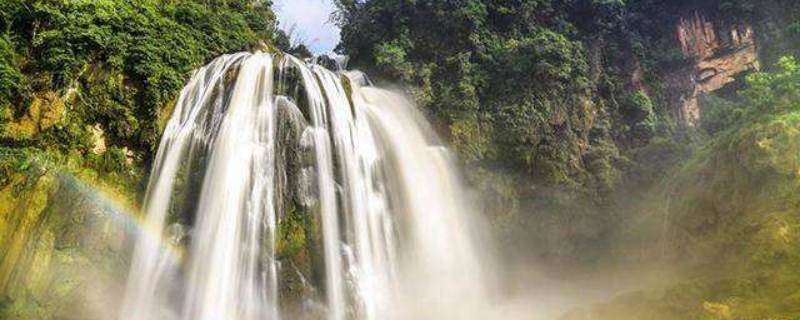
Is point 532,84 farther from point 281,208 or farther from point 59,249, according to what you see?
point 59,249

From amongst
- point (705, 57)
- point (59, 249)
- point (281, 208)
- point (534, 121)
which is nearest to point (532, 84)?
point (534, 121)

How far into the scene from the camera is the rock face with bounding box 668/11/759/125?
766 inches

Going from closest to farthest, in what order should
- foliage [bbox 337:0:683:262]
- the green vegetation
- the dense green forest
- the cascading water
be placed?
the green vegetation → the dense green forest → the cascading water → foliage [bbox 337:0:683:262]

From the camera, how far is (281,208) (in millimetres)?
10703

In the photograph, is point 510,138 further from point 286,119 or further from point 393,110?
point 286,119

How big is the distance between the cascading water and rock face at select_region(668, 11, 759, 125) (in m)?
11.8

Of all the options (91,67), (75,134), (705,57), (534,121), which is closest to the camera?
(75,134)

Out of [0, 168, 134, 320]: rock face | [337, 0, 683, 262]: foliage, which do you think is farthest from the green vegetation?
[337, 0, 683, 262]: foliage

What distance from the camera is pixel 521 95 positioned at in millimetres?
16750

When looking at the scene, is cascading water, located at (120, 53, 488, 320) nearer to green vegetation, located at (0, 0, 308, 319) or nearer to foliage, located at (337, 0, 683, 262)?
green vegetation, located at (0, 0, 308, 319)

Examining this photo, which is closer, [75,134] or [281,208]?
[75,134]

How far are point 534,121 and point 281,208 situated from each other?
9095 mm

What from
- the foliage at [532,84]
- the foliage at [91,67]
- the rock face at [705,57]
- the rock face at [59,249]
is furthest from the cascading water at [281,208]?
the rock face at [705,57]

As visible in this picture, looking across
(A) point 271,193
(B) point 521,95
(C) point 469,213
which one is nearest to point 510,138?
(B) point 521,95
